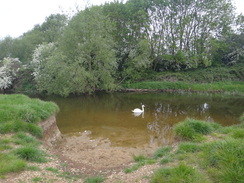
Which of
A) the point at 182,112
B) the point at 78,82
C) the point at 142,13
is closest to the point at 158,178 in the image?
the point at 182,112

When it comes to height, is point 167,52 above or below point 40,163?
above

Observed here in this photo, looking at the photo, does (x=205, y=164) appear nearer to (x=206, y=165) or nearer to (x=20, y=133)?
(x=206, y=165)

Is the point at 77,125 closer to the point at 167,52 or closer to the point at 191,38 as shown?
the point at 167,52

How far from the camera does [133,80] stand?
32.5m

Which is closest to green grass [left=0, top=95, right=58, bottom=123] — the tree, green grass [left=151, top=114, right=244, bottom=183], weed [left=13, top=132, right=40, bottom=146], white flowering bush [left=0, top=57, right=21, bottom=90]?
weed [left=13, top=132, right=40, bottom=146]

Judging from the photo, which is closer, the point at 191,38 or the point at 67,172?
the point at 67,172

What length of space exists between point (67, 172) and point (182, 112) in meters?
12.3

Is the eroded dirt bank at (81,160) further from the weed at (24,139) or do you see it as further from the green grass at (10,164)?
the weed at (24,139)

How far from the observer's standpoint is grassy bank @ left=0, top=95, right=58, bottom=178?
19.7 ft

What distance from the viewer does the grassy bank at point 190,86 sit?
94.7ft

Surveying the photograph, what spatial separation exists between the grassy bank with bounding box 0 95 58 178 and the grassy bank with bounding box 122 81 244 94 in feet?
69.3

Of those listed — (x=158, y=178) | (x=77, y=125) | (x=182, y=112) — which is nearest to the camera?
(x=158, y=178)

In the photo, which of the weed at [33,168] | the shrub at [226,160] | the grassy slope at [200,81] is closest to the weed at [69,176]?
the weed at [33,168]

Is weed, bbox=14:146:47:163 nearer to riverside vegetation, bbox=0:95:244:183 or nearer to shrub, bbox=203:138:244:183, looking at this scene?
riverside vegetation, bbox=0:95:244:183
